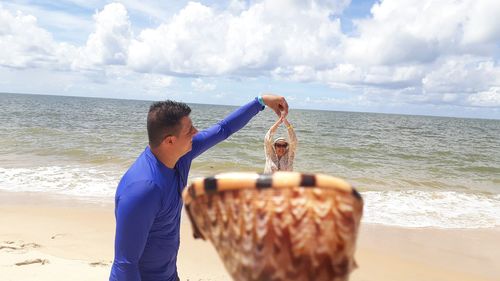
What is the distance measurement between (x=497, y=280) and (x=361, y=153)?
16.2 metres

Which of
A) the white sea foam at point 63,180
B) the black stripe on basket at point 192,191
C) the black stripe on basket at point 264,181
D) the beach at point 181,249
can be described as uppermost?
the black stripe on basket at point 264,181

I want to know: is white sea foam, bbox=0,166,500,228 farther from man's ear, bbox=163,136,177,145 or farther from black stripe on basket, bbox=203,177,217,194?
black stripe on basket, bbox=203,177,217,194

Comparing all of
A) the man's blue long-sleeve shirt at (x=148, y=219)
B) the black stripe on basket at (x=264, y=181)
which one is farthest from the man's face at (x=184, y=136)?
the black stripe on basket at (x=264, y=181)

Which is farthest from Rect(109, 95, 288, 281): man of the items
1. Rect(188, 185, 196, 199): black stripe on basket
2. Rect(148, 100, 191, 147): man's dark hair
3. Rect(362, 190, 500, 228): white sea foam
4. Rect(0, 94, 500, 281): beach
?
Rect(362, 190, 500, 228): white sea foam

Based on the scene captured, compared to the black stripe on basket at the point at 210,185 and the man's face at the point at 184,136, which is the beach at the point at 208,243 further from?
the black stripe on basket at the point at 210,185

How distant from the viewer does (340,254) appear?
74 centimetres

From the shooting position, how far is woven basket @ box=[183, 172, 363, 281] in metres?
0.71

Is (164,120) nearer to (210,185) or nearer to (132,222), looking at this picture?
(132,222)

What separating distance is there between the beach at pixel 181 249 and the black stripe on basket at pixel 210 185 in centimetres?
496

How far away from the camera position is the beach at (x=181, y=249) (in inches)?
214

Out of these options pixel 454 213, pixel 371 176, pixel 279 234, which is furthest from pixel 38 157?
pixel 279 234

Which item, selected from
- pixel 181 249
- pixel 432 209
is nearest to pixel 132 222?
pixel 181 249

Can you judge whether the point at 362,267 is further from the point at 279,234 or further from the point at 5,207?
the point at 5,207

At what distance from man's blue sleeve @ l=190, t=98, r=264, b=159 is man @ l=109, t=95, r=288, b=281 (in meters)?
0.19
